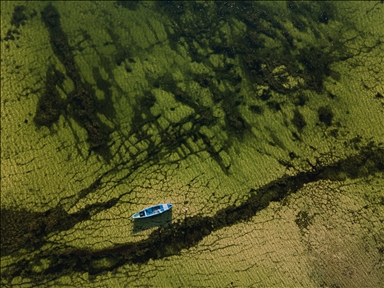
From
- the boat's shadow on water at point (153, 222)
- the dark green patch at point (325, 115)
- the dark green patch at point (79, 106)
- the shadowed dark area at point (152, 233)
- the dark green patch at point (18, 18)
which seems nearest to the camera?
the shadowed dark area at point (152, 233)

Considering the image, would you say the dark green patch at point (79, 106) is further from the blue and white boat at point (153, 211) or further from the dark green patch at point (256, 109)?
the dark green patch at point (256, 109)

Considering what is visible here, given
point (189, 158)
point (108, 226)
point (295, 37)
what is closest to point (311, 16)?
point (295, 37)

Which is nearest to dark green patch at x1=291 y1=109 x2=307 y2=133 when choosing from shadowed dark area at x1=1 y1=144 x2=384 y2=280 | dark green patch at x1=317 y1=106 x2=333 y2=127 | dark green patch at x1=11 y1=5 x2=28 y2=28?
dark green patch at x1=317 y1=106 x2=333 y2=127

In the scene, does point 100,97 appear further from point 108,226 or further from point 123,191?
point 108,226

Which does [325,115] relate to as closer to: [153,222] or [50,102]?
[153,222]

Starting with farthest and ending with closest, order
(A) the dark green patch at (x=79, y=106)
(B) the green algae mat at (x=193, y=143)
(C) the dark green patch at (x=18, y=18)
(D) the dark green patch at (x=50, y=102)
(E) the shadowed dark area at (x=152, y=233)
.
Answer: (C) the dark green patch at (x=18, y=18)
(D) the dark green patch at (x=50, y=102)
(A) the dark green patch at (x=79, y=106)
(E) the shadowed dark area at (x=152, y=233)
(B) the green algae mat at (x=193, y=143)

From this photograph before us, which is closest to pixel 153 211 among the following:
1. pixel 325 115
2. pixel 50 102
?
pixel 50 102

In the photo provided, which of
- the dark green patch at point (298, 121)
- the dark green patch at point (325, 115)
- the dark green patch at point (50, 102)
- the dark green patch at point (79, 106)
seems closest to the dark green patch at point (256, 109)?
the dark green patch at point (298, 121)
